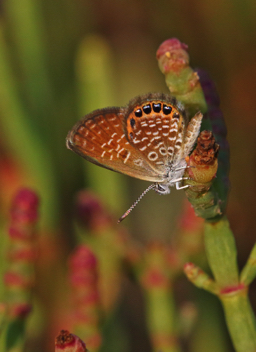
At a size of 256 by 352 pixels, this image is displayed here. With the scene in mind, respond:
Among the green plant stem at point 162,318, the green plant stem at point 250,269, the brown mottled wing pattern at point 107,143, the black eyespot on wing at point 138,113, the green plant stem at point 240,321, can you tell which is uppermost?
the black eyespot on wing at point 138,113

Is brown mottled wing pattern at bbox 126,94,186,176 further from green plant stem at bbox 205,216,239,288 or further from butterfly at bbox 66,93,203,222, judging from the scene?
green plant stem at bbox 205,216,239,288

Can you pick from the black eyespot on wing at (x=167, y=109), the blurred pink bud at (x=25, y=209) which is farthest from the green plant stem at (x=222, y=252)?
the blurred pink bud at (x=25, y=209)

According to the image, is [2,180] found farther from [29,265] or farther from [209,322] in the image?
[209,322]

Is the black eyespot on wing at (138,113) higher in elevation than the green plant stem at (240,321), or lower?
higher

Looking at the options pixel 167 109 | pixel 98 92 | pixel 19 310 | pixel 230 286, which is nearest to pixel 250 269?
pixel 230 286

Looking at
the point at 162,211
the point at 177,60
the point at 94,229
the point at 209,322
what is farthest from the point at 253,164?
the point at 177,60

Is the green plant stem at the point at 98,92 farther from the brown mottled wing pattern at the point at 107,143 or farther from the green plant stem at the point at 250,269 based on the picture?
the green plant stem at the point at 250,269

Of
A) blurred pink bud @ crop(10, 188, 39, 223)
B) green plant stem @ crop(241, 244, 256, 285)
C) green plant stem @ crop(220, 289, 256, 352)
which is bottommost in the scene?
green plant stem @ crop(220, 289, 256, 352)

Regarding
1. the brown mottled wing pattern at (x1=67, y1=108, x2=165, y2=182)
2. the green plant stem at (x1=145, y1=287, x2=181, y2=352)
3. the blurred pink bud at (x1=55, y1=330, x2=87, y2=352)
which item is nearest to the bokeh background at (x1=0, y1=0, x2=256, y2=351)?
the green plant stem at (x1=145, y1=287, x2=181, y2=352)
